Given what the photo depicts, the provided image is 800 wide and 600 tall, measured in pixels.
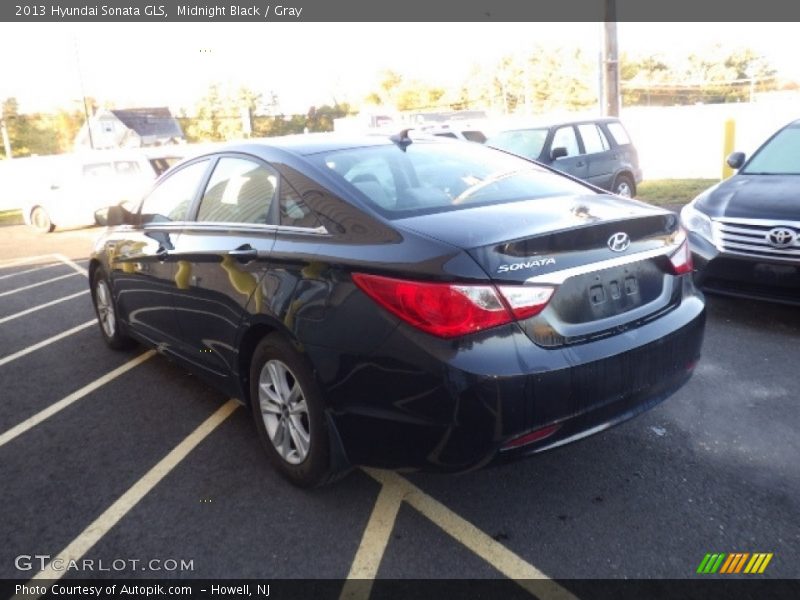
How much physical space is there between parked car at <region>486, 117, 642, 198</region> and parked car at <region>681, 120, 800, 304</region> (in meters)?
4.72

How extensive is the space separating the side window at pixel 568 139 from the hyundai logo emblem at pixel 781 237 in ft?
20.4

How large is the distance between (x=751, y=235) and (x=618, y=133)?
7.48m

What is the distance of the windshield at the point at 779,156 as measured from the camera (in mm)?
5719

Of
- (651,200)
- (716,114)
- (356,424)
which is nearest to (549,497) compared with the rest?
(356,424)

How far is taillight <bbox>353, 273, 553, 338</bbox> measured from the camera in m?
2.32

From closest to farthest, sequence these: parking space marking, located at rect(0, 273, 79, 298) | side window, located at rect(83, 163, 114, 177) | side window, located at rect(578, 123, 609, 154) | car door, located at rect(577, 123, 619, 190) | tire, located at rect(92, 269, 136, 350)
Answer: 1. tire, located at rect(92, 269, 136, 350)
2. parking space marking, located at rect(0, 273, 79, 298)
3. car door, located at rect(577, 123, 619, 190)
4. side window, located at rect(578, 123, 609, 154)
5. side window, located at rect(83, 163, 114, 177)

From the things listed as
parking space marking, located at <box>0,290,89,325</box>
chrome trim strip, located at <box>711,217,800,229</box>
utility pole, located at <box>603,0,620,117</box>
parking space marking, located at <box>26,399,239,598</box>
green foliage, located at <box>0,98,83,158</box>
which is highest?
green foliage, located at <box>0,98,83,158</box>

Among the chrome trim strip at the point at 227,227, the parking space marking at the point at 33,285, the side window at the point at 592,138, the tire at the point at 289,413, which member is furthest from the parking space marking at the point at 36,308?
the side window at the point at 592,138

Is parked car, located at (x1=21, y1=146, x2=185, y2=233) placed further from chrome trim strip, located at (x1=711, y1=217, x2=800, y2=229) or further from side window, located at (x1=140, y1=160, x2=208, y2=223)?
chrome trim strip, located at (x1=711, y1=217, x2=800, y2=229)

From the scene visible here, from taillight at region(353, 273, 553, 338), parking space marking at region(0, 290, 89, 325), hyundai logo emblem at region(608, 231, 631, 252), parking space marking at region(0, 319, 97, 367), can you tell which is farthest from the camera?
parking space marking at region(0, 290, 89, 325)

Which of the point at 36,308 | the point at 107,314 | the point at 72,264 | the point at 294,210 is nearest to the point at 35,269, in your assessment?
the point at 72,264

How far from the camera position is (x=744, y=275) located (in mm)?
4848

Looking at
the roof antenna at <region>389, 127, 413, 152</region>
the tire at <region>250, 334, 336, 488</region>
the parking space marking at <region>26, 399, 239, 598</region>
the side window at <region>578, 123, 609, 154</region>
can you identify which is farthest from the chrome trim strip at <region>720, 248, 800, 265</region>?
the side window at <region>578, 123, 609, 154</region>

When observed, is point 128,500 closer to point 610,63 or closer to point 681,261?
point 681,261
